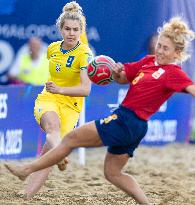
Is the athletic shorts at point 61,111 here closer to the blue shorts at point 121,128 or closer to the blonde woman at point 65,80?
the blonde woman at point 65,80

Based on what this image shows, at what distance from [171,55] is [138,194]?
52.8 inches

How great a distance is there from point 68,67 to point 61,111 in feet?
1.56

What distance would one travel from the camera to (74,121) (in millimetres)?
8305

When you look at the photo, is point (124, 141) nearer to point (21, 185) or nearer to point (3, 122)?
point (21, 185)

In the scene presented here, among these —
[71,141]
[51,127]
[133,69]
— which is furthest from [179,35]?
[51,127]

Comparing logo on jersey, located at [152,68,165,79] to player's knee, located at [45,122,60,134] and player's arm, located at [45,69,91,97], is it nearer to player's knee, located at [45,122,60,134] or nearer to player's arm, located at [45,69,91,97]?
player's arm, located at [45,69,91,97]

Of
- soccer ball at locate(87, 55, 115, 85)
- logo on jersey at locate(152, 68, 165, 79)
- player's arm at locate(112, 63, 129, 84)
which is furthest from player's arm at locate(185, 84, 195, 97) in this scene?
soccer ball at locate(87, 55, 115, 85)

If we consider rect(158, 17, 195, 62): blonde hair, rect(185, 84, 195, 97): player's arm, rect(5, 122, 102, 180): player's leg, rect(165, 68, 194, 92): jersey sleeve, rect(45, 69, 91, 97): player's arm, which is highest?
rect(158, 17, 195, 62): blonde hair

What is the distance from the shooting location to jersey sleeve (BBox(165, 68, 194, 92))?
6.68m

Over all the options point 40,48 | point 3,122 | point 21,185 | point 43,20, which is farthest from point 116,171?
point 40,48

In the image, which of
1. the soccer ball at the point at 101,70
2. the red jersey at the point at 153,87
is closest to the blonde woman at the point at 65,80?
the soccer ball at the point at 101,70

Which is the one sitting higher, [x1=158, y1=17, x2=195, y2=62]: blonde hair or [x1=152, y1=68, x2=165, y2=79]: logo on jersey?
[x1=158, y1=17, x2=195, y2=62]: blonde hair

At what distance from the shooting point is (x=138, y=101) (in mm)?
6809

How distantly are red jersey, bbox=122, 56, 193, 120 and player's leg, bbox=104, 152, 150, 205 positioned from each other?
19.8 inches
